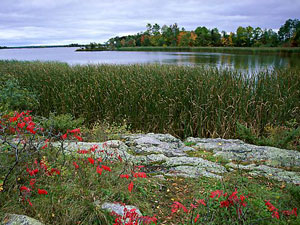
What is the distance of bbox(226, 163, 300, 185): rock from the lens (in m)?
3.03

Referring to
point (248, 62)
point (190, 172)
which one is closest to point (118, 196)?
point (190, 172)

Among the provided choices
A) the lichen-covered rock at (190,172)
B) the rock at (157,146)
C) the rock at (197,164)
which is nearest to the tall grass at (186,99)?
the rock at (157,146)

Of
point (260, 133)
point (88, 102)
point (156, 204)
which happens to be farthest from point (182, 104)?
point (156, 204)

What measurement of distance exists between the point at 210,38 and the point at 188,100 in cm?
6059

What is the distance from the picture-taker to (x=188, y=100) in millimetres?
6285

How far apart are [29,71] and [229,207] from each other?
8.69 m

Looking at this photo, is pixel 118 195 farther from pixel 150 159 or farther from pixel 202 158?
pixel 202 158

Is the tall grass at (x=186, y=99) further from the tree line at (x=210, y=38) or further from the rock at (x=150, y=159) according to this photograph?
the tree line at (x=210, y=38)

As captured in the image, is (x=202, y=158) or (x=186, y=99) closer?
(x=202, y=158)

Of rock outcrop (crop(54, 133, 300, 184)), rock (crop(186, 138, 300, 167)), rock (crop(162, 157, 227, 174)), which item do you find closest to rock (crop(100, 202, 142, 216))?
rock outcrop (crop(54, 133, 300, 184))

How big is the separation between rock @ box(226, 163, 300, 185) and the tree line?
42134 millimetres

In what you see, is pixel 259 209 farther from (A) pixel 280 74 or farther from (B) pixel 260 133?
(A) pixel 280 74

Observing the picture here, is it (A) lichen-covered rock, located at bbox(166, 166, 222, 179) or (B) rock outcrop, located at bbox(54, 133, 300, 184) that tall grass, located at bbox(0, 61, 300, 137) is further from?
(A) lichen-covered rock, located at bbox(166, 166, 222, 179)

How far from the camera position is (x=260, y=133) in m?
6.07
